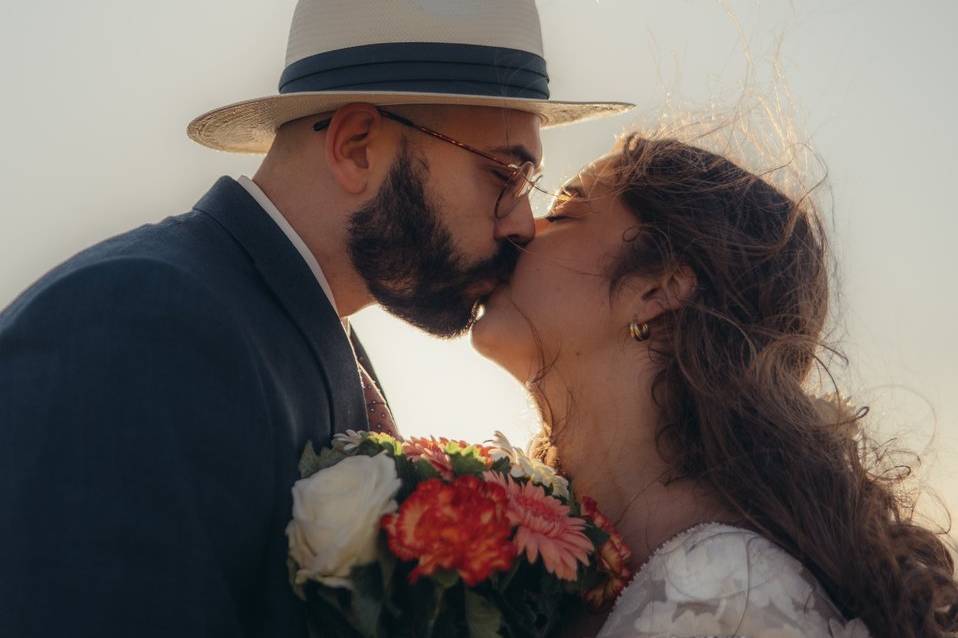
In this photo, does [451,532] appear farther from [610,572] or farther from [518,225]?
[518,225]

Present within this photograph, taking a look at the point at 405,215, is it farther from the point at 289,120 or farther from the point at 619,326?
the point at 619,326

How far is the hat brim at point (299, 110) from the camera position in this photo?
341cm

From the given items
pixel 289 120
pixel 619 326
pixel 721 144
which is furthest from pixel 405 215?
pixel 721 144

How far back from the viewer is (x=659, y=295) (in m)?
3.59

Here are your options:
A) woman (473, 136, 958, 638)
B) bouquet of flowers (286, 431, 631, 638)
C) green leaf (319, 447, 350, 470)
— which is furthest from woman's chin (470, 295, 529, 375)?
green leaf (319, 447, 350, 470)

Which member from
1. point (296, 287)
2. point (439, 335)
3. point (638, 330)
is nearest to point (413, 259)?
point (439, 335)

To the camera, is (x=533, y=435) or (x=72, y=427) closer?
(x=72, y=427)

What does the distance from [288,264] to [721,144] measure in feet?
5.37

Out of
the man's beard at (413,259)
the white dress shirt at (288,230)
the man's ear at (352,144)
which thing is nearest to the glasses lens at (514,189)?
the man's beard at (413,259)

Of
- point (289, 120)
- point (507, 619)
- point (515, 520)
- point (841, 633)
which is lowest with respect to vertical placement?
point (841, 633)

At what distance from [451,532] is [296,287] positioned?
2.93 feet

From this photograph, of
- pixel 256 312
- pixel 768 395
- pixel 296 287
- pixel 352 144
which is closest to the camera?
pixel 256 312

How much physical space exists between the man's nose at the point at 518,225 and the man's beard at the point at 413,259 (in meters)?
0.04

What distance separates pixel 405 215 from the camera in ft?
11.5
